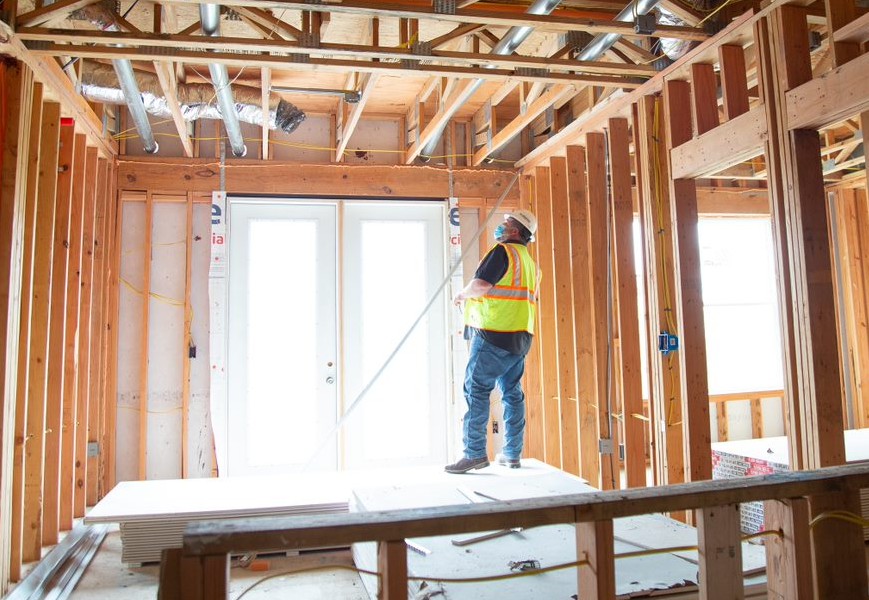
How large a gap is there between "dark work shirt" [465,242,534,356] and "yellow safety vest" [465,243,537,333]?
25 mm

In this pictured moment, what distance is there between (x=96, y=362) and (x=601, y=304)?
3733mm

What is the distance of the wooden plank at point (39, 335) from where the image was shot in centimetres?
333

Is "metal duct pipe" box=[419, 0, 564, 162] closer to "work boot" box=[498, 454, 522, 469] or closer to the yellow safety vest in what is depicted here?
the yellow safety vest

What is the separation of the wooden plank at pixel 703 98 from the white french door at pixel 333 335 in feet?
8.89

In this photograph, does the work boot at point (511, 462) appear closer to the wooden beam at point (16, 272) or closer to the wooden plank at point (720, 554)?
the wooden beam at point (16, 272)

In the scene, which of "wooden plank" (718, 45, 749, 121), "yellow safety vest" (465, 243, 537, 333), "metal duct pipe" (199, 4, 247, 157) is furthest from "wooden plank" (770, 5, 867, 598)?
"metal duct pipe" (199, 4, 247, 157)

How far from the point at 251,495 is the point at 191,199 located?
8.51 feet

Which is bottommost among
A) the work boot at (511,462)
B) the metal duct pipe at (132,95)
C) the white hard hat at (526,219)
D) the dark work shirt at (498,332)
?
the work boot at (511,462)

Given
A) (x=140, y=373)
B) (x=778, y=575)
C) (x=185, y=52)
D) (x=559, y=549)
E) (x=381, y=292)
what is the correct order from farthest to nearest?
(x=381, y=292) < (x=140, y=373) < (x=185, y=52) < (x=559, y=549) < (x=778, y=575)

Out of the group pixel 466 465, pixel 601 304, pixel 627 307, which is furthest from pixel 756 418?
pixel 466 465

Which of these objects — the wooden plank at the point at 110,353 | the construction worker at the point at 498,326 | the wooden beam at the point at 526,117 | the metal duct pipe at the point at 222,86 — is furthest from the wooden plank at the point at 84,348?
the wooden beam at the point at 526,117

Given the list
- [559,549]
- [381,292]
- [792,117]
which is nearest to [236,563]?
[559,549]

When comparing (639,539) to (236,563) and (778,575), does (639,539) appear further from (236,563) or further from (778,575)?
(236,563)

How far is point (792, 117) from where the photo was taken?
8.75 ft
